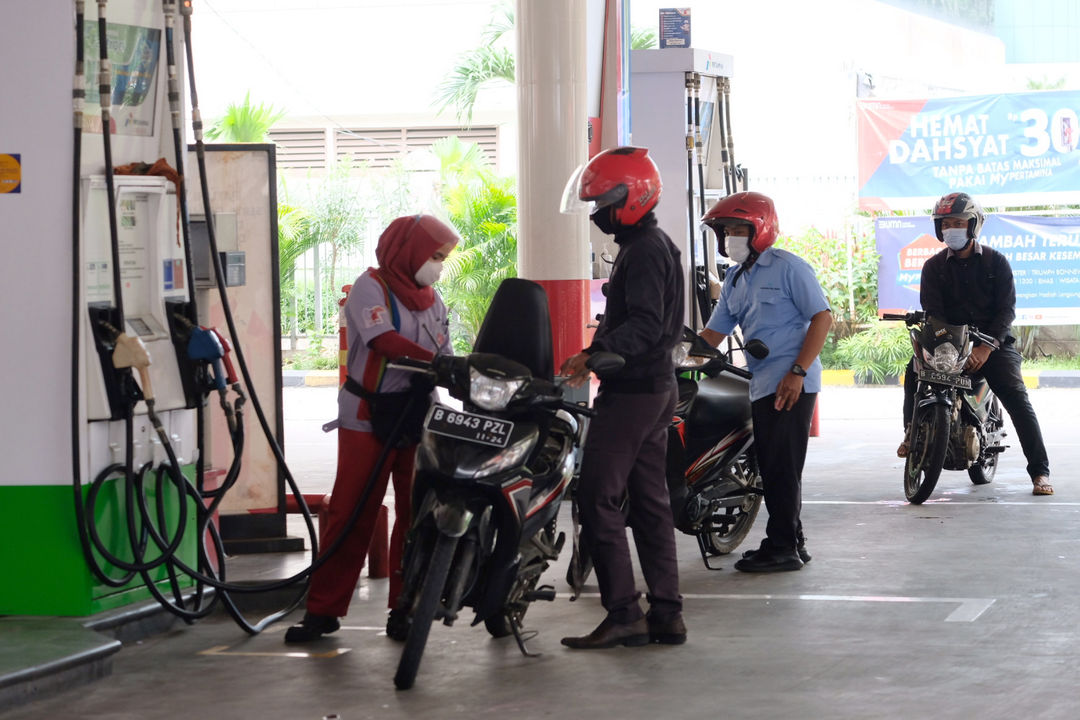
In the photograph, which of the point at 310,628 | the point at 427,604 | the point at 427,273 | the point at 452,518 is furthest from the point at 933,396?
the point at 427,604

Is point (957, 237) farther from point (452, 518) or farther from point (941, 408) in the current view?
point (452, 518)

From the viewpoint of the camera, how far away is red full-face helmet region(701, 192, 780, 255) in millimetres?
6914

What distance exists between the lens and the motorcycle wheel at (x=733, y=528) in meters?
7.18

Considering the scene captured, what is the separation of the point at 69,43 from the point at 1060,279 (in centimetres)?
1314

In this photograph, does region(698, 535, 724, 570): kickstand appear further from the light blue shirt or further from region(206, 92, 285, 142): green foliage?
region(206, 92, 285, 142): green foliage

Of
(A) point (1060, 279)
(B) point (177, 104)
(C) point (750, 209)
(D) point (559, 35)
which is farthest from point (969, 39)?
(B) point (177, 104)

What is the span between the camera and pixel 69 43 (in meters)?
5.44

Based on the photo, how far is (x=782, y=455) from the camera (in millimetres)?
6820

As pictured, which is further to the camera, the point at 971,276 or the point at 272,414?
the point at 971,276

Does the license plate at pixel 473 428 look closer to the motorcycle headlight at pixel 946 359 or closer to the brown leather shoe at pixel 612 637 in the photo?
the brown leather shoe at pixel 612 637

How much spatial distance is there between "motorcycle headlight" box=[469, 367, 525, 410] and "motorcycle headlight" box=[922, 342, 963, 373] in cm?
450

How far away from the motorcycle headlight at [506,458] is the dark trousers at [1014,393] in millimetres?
4621

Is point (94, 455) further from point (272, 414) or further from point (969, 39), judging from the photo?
point (969, 39)

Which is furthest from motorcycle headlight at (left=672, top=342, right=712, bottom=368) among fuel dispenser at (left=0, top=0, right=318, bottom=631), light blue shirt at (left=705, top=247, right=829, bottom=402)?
fuel dispenser at (left=0, top=0, right=318, bottom=631)
